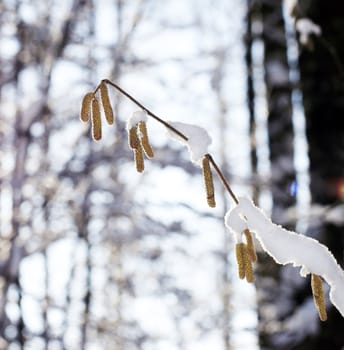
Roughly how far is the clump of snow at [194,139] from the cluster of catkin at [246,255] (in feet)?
0.49

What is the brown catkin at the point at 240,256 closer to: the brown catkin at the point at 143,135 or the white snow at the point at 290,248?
the white snow at the point at 290,248

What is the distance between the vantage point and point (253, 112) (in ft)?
17.4

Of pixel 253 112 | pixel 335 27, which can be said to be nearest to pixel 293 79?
pixel 335 27

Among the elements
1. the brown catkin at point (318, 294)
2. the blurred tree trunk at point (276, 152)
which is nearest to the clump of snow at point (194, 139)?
the brown catkin at point (318, 294)

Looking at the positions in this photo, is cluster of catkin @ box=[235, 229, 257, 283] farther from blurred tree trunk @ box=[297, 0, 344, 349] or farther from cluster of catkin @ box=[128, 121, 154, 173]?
blurred tree trunk @ box=[297, 0, 344, 349]

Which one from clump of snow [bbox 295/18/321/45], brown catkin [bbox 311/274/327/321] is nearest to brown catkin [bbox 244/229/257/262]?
brown catkin [bbox 311/274/327/321]

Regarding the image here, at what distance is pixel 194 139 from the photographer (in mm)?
1181

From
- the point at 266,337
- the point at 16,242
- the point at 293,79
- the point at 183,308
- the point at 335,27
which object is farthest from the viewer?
the point at 183,308

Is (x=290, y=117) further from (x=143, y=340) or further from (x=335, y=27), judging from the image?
(x=143, y=340)

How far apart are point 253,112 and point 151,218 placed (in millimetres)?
1104

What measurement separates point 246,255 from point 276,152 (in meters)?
2.93

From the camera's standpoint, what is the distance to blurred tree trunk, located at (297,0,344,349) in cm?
312

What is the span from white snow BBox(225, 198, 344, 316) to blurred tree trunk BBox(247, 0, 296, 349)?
7.73 ft

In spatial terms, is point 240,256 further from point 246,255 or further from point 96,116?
point 96,116
